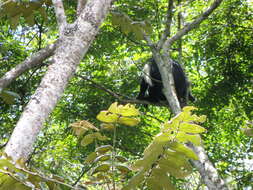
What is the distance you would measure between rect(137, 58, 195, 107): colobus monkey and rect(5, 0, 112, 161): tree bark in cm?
309

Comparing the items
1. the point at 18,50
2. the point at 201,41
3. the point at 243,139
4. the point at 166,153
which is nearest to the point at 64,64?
the point at 166,153

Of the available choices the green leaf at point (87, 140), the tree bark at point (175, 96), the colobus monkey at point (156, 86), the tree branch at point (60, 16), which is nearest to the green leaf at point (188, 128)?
the green leaf at point (87, 140)

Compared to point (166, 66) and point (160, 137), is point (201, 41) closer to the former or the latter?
point (166, 66)

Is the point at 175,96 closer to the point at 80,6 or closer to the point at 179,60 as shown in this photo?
the point at 179,60

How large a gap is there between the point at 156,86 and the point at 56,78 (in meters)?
3.75

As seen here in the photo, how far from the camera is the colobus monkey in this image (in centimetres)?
489

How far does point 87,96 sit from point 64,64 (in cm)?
329

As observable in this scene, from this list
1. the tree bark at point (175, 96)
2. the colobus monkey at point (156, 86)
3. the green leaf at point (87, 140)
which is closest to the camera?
the green leaf at point (87, 140)

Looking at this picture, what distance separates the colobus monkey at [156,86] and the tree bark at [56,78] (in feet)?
10.1

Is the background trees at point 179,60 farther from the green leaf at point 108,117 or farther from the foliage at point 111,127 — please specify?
the green leaf at point 108,117

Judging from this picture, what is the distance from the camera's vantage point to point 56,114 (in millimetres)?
4848

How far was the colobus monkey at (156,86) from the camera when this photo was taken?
16.1 ft

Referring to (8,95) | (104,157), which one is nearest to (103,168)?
(104,157)

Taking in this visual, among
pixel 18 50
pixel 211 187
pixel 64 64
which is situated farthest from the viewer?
pixel 18 50
